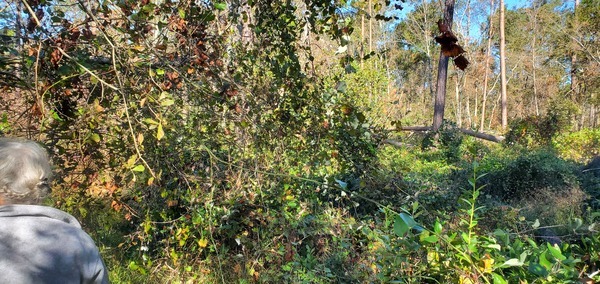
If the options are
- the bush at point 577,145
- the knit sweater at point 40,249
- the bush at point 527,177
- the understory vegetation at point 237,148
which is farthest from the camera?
the bush at point 577,145

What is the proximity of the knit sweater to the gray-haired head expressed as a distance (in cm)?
9

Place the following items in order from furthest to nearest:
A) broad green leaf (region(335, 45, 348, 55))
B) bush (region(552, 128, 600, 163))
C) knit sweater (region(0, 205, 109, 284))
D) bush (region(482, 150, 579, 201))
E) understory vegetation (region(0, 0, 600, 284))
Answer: bush (region(552, 128, 600, 163)) < bush (region(482, 150, 579, 201)) < broad green leaf (region(335, 45, 348, 55)) < understory vegetation (region(0, 0, 600, 284)) < knit sweater (region(0, 205, 109, 284))

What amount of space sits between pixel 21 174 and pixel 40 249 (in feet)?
0.91

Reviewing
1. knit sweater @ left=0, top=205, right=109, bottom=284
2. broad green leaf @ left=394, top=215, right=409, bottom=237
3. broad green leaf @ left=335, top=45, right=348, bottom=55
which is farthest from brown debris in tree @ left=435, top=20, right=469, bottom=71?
knit sweater @ left=0, top=205, right=109, bottom=284

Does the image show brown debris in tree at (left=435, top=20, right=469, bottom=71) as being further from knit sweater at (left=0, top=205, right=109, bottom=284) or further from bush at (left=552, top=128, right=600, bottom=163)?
bush at (left=552, top=128, right=600, bottom=163)

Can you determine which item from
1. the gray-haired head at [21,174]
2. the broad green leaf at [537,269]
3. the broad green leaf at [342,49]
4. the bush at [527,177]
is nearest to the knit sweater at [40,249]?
the gray-haired head at [21,174]

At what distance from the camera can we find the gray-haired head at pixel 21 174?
58.6 inches

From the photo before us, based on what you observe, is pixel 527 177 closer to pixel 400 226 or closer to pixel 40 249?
pixel 400 226

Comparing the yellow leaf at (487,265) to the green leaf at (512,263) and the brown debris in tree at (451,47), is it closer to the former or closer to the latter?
the green leaf at (512,263)

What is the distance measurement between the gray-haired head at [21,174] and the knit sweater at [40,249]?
0.28ft

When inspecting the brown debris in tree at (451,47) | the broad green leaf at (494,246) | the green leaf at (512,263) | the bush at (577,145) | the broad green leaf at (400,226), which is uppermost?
the brown debris in tree at (451,47)

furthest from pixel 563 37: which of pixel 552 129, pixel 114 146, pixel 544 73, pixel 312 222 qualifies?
pixel 114 146

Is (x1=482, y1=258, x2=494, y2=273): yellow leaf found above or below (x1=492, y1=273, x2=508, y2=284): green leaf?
above

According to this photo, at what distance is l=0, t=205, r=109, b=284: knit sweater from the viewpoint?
1359mm
